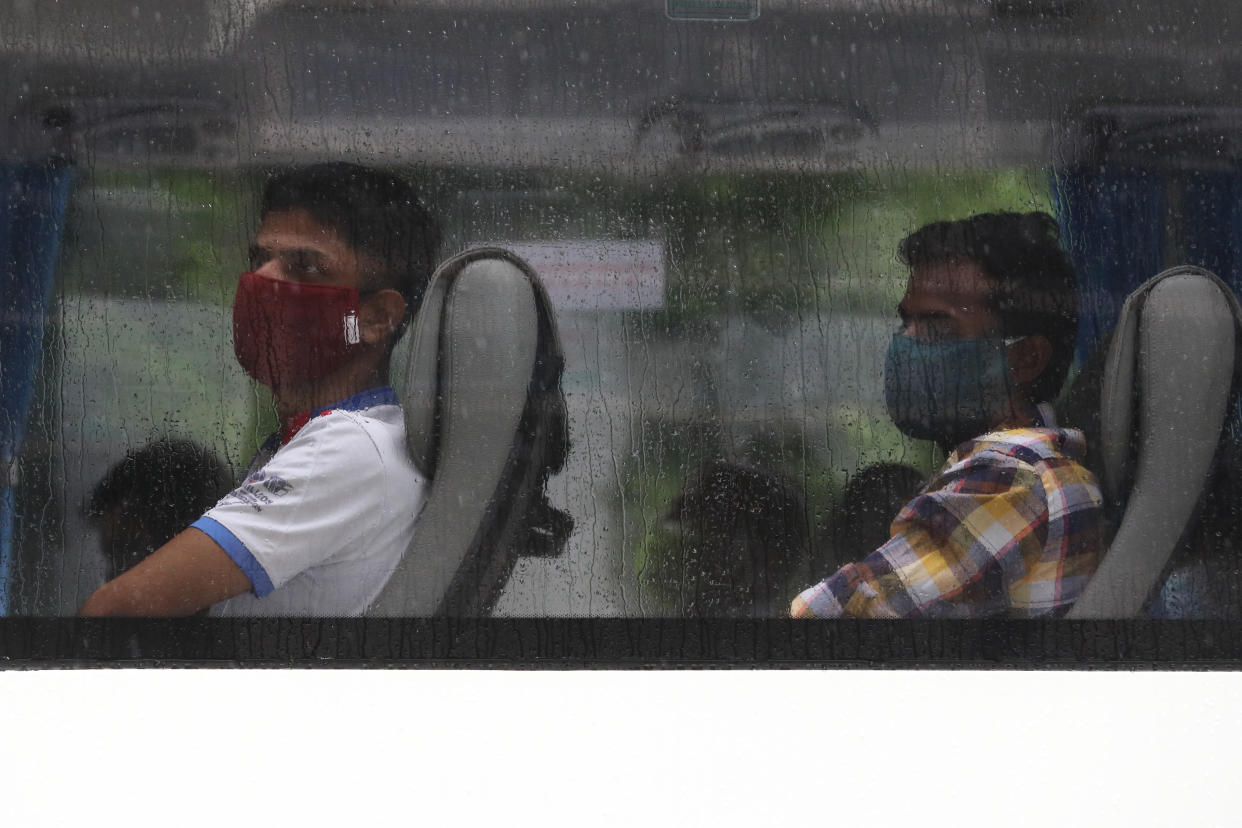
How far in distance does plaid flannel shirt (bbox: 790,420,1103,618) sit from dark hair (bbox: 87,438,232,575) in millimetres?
933

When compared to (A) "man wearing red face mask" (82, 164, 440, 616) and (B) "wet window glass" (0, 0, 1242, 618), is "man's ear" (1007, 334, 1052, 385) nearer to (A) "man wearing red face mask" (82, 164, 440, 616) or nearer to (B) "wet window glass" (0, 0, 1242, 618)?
(B) "wet window glass" (0, 0, 1242, 618)

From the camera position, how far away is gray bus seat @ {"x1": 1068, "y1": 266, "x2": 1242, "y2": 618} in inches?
73.0

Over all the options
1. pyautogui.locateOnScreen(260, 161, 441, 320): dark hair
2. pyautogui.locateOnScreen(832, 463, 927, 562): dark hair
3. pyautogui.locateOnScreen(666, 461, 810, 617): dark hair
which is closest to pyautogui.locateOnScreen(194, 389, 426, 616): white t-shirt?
pyautogui.locateOnScreen(260, 161, 441, 320): dark hair

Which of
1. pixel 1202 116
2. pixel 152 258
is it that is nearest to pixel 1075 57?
pixel 1202 116

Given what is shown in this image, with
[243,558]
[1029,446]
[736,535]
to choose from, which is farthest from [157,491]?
[1029,446]

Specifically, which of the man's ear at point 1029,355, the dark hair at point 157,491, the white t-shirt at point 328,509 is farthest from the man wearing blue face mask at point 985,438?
the dark hair at point 157,491

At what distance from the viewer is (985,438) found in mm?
1833

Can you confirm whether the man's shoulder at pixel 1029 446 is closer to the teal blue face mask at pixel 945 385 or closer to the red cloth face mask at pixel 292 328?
the teal blue face mask at pixel 945 385

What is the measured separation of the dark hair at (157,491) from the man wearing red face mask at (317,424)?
22mm

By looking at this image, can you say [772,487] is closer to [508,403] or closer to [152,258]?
[508,403]

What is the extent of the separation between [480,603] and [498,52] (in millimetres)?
848

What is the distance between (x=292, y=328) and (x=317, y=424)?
5.9 inches

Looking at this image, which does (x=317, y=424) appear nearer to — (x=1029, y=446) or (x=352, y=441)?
(x=352, y=441)

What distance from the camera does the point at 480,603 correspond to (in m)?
1.85
